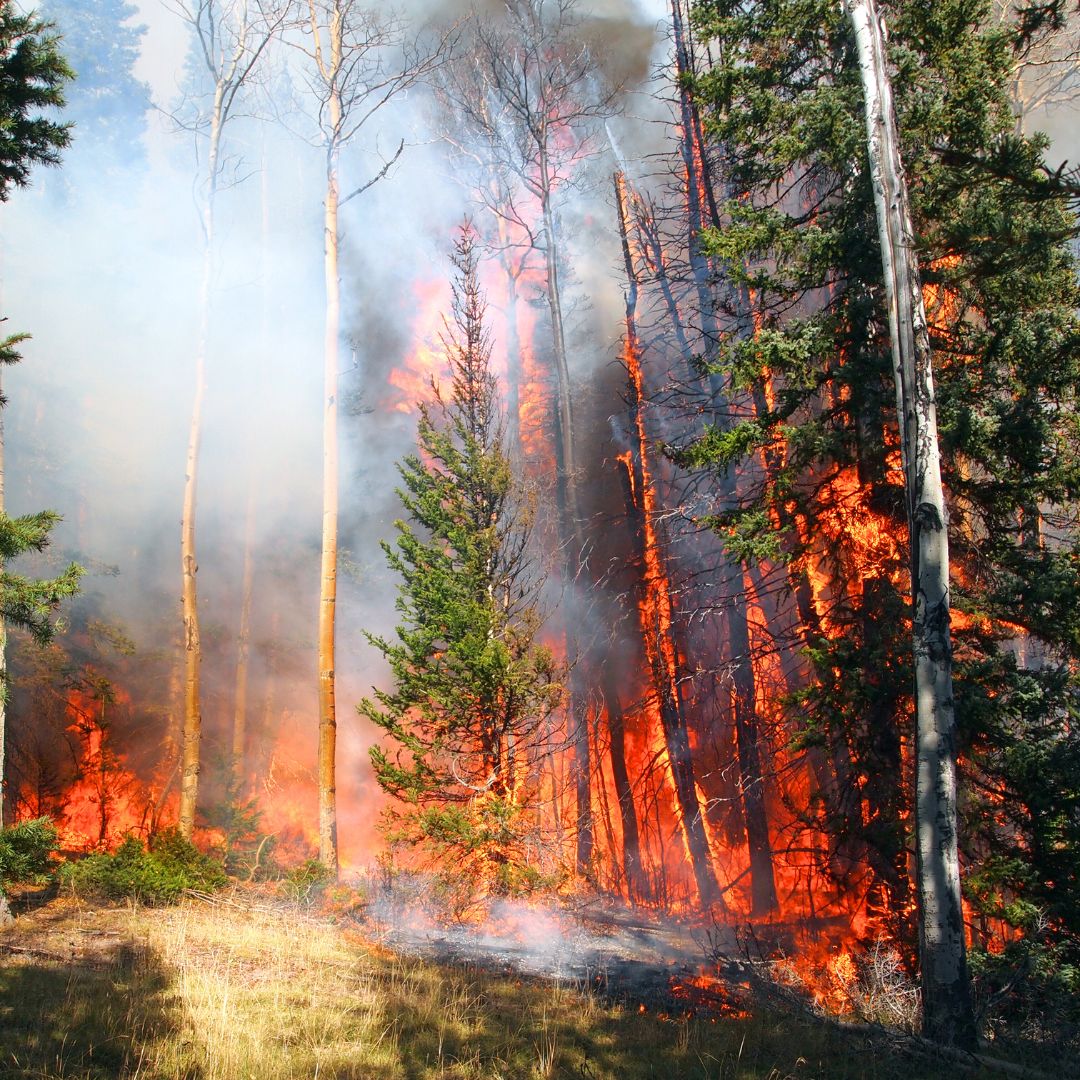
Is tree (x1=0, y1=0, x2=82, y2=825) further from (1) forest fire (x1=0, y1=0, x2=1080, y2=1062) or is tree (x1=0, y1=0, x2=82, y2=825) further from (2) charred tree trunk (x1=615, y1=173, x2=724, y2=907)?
(2) charred tree trunk (x1=615, y1=173, x2=724, y2=907)

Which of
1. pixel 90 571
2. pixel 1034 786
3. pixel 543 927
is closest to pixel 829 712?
pixel 1034 786

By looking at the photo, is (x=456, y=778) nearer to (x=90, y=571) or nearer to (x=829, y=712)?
(x=829, y=712)

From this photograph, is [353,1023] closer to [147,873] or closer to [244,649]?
[147,873]

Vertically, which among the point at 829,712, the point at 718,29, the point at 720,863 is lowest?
the point at 720,863

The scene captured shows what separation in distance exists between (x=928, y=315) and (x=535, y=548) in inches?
533

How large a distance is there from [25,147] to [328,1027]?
29.3ft

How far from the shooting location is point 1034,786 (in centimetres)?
680

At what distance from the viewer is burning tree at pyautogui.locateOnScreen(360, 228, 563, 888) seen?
11.3 meters

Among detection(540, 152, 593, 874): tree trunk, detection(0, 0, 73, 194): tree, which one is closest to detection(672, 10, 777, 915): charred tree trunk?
detection(540, 152, 593, 874): tree trunk

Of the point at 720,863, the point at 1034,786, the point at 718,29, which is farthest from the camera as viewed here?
the point at 720,863

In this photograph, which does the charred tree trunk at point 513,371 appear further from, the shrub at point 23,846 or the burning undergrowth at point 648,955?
the shrub at point 23,846

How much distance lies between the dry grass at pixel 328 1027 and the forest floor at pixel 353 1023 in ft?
0.05

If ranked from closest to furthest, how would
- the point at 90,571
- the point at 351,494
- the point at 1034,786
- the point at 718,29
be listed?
the point at 1034,786
the point at 718,29
the point at 90,571
the point at 351,494

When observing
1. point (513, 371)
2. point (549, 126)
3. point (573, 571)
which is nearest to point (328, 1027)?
point (573, 571)
